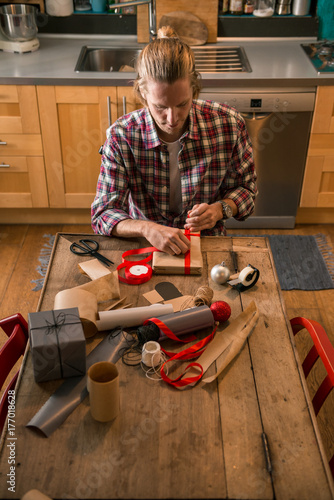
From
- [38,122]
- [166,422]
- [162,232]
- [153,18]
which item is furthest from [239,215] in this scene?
[153,18]

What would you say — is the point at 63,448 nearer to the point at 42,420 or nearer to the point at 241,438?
the point at 42,420

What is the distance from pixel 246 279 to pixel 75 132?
5.82 feet

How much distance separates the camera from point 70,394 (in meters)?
1.22

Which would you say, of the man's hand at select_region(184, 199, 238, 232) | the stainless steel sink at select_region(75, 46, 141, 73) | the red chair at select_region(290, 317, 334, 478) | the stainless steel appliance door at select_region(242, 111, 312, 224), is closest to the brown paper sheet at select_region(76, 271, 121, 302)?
the man's hand at select_region(184, 199, 238, 232)

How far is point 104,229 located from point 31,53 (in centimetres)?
178

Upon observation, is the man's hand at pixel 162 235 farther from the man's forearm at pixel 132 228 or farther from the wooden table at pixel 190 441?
the wooden table at pixel 190 441

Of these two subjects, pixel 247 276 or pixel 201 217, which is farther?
pixel 201 217

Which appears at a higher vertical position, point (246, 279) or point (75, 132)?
point (246, 279)

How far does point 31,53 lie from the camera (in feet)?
10.1

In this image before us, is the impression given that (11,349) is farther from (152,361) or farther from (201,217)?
(201,217)

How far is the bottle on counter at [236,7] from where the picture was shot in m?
3.21

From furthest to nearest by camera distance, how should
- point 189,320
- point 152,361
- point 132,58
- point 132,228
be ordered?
point 132,58
point 132,228
point 189,320
point 152,361

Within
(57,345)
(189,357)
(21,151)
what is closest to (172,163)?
(189,357)

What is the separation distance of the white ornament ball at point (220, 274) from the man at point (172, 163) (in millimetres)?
138
